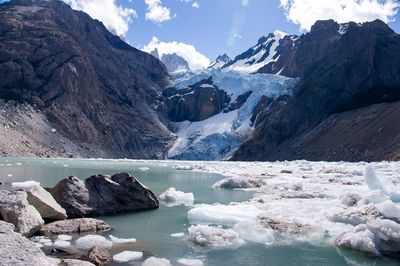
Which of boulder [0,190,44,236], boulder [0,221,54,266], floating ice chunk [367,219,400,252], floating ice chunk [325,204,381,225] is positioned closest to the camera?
boulder [0,221,54,266]

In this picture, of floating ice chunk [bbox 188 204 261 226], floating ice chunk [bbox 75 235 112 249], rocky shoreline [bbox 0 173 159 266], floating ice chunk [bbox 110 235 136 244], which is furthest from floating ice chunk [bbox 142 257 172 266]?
floating ice chunk [bbox 188 204 261 226]

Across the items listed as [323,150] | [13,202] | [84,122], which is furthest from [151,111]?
[13,202]

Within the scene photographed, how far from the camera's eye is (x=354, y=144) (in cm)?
9281

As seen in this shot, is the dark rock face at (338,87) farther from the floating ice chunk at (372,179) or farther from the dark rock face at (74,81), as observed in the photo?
the floating ice chunk at (372,179)

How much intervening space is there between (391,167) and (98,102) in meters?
118

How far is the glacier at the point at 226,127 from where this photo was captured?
545ft

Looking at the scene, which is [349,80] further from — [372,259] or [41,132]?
[372,259]

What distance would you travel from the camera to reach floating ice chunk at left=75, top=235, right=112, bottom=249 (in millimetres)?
13681

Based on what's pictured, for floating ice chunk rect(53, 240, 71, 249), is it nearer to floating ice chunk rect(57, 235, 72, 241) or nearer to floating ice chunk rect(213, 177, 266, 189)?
floating ice chunk rect(57, 235, 72, 241)

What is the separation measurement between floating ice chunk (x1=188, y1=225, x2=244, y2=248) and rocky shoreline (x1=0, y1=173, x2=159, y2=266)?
2.19 metres

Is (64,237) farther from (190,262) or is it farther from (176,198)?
(176,198)

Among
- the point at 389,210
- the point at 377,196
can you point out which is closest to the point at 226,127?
the point at 377,196

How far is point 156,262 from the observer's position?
1180 centimetres

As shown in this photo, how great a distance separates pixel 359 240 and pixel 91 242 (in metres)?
8.27
